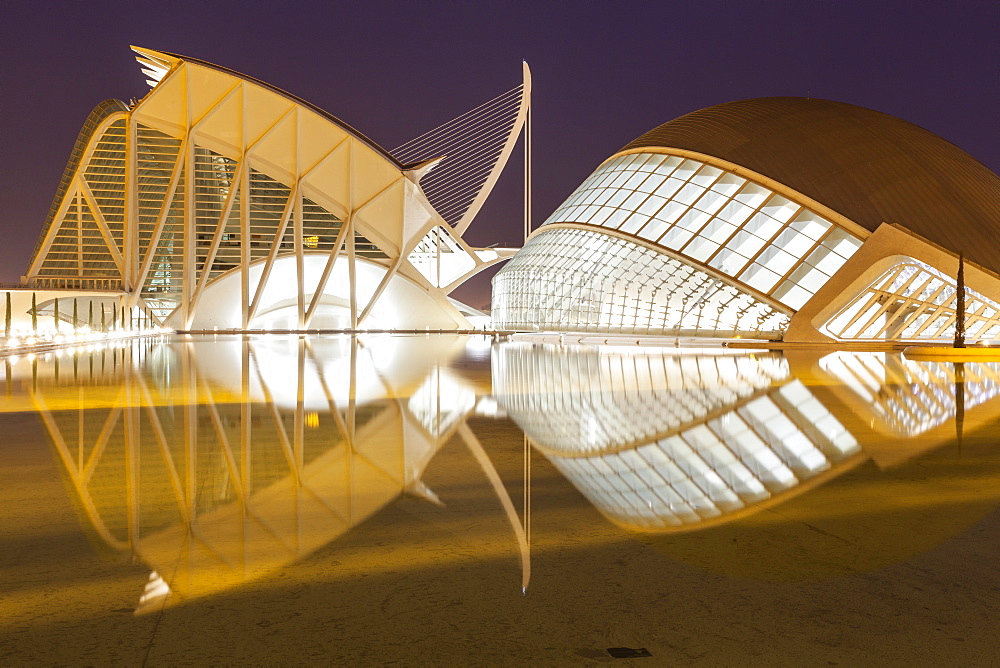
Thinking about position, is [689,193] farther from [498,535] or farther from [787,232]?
[498,535]

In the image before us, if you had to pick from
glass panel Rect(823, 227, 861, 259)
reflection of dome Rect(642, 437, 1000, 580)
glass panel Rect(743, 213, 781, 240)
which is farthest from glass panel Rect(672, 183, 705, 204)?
reflection of dome Rect(642, 437, 1000, 580)

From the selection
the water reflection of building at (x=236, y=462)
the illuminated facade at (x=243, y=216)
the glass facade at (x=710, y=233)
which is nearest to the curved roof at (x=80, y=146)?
the illuminated facade at (x=243, y=216)

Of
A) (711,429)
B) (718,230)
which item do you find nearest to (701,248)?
(718,230)

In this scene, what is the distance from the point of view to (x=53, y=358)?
76.9 ft

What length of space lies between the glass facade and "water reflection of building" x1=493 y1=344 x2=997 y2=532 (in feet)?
51.3

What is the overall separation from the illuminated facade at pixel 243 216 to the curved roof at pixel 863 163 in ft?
78.0

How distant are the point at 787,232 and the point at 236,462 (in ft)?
101

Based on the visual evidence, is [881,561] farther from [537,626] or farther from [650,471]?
[650,471]

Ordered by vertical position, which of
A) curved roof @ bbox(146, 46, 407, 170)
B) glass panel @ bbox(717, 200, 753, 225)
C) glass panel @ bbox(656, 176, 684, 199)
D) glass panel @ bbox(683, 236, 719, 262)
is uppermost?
curved roof @ bbox(146, 46, 407, 170)

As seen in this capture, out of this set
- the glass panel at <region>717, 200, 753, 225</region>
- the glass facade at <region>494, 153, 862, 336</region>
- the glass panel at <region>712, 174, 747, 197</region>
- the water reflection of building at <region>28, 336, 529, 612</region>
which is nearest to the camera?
the water reflection of building at <region>28, 336, 529, 612</region>

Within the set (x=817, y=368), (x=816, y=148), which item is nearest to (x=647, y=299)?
(x=816, y=148)

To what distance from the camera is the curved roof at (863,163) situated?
3128cm

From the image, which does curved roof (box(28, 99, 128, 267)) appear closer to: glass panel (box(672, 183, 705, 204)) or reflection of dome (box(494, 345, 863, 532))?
glass panel (box(672, 183, 705, 204))

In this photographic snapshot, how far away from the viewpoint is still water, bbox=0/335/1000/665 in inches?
127
